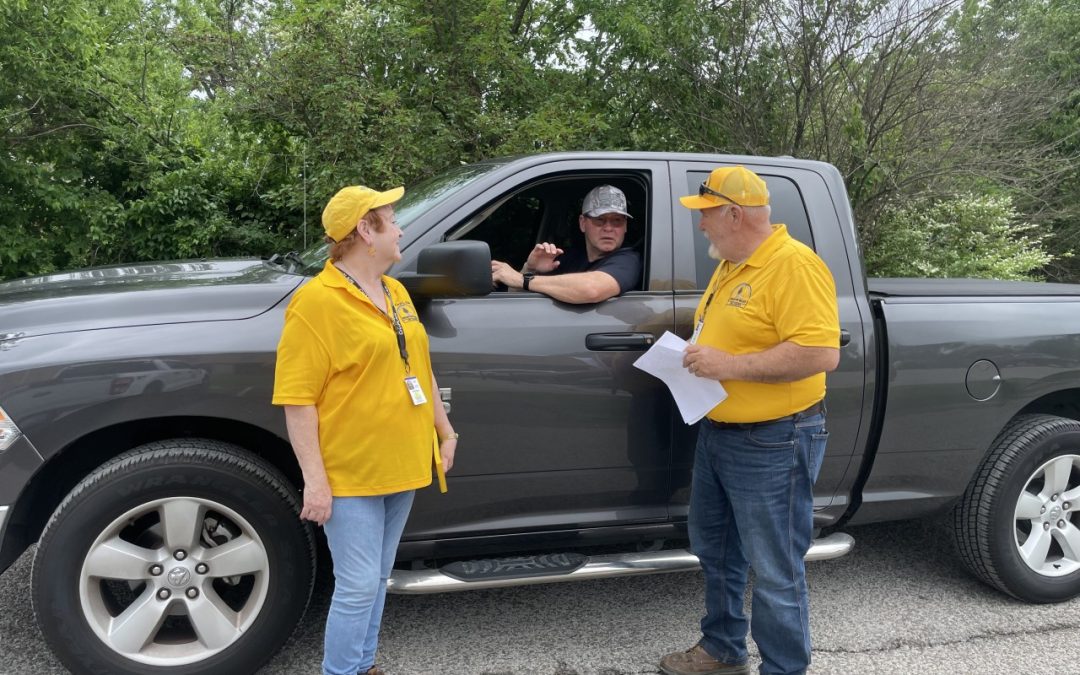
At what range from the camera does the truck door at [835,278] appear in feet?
9.78

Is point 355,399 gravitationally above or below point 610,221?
below

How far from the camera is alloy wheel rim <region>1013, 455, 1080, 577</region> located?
341 cm

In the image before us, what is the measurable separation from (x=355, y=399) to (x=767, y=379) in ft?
3.97

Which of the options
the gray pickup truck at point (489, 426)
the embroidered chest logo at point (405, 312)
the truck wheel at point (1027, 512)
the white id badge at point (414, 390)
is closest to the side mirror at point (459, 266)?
the gray pickup truck at point (489, 426)

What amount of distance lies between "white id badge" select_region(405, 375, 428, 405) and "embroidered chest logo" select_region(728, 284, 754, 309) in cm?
100

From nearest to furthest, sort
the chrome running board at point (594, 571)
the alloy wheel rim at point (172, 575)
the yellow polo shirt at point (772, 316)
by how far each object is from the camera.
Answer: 1. the yellow polo shirt at point (772, 316)
2. the alloy wheel rim at point (172, 575)
3. the chrome running board at point (594, 571)

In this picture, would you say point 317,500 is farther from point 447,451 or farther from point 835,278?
point 835,278

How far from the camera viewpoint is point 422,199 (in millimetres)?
3137

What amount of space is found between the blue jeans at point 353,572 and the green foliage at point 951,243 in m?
8.56

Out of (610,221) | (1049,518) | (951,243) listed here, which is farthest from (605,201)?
(951,243)

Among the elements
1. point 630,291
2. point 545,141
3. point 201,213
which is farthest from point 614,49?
point 630,291

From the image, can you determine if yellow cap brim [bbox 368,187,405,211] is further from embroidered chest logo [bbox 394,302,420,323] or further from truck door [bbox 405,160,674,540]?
truck door [bbox 405,160,674,540]

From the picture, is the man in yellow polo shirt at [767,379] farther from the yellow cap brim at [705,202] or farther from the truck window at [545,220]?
the truck window at [545,220]

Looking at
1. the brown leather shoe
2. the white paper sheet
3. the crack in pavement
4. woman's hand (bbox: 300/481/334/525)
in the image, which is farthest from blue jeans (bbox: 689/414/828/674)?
woman's hand (bbox: 300/481/334/525)
